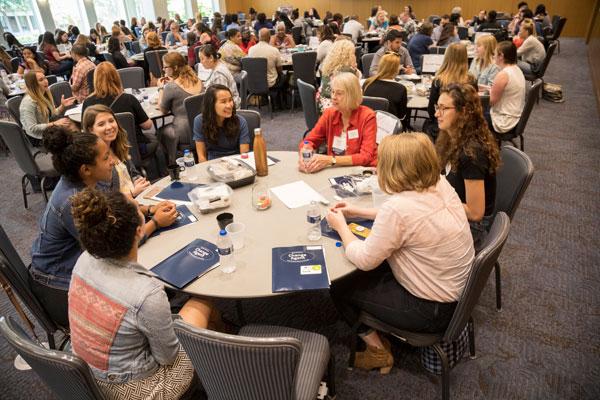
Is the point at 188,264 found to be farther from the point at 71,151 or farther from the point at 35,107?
the point at 35,107

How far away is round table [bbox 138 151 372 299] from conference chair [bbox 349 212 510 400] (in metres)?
0.40

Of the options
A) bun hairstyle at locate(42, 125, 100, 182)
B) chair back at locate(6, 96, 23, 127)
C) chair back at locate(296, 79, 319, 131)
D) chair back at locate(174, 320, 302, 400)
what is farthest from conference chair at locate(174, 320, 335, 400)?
chair back at locate(6, 96, 23, 127)

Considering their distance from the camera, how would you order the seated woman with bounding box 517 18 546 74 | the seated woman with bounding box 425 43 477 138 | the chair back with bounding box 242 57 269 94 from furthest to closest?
the seated woman with bounding box 517 18 546 74, the chair back with bounding box 242 57 269 94, the seated woman with bounding box 425 43 477 138

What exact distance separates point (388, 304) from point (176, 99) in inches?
128

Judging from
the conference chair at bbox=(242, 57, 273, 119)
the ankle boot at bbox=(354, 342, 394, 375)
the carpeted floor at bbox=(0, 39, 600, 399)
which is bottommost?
the carpeted floor at bbox=(0, 39, 600, 399)

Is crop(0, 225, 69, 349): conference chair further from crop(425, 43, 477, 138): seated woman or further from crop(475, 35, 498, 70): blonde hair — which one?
crop(475, 35, 498, 70): blonde hair

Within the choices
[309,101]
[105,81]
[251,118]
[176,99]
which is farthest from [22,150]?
[309,101]

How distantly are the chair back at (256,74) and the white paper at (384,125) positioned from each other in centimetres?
323

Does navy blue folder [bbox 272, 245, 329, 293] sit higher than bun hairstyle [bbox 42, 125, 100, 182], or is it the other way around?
bun hairstyle [bbox 42, 125, 100, 182]

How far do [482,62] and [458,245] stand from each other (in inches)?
146

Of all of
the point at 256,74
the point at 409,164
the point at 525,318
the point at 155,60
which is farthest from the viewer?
the point at 155,60

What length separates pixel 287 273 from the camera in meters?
1.61

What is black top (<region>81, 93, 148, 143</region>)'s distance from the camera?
3643 millimetres

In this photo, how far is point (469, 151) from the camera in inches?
80.0
